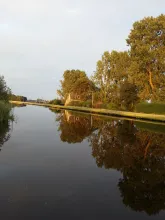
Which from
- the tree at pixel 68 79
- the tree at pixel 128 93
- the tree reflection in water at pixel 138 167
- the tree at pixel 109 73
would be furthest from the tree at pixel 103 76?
the tree reflection in water at pixel 138 167

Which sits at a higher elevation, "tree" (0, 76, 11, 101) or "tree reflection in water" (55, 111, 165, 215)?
"tree" (0, 76, 11, 101)

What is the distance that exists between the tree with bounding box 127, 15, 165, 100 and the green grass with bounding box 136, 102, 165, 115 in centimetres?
321

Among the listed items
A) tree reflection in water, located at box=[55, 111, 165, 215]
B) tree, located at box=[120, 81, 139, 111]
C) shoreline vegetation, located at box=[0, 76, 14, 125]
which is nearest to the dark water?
tree reflection in water, located at box=[55, 111, 165, 215]

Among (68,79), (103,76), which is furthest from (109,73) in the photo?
(68,79)

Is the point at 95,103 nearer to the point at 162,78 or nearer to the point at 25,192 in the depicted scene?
the point at 162,78

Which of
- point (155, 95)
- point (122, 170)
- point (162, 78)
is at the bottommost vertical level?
point (122, 170)

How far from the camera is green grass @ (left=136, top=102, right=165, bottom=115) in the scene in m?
40.2

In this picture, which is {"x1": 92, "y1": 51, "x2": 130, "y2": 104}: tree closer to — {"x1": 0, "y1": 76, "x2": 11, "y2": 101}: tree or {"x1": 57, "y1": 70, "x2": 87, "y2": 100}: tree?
{"x1": 57, "y1": 70, "x2": 87, "y2": 100}: tree

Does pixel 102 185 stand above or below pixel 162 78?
below

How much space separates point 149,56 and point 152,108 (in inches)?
373

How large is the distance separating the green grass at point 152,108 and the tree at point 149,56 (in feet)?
10.5

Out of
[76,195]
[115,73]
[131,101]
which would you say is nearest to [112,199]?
[76,195]

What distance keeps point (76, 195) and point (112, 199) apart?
40.7 inches

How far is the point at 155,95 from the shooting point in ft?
149
